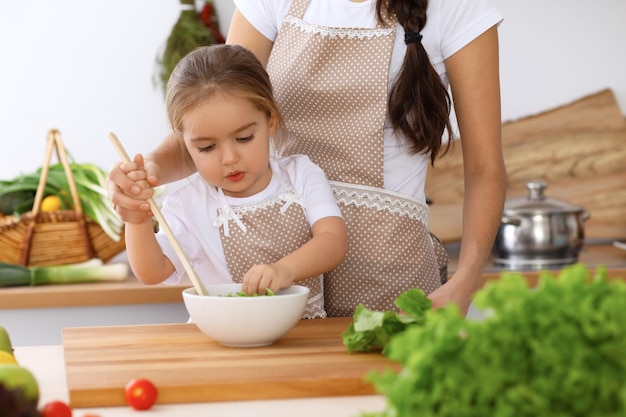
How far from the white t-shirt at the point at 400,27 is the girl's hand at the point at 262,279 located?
15.4 inches

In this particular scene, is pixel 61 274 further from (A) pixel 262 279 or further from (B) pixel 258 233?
(A) pixel 262 279

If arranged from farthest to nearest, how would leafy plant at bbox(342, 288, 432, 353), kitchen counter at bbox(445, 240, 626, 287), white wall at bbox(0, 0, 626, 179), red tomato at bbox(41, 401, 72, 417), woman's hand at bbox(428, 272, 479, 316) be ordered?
white wall at bbox(0, 0, 626, 179) < kitchen counter at bbox(445, 240, 626, 287) < woman's hand at bbox(428, 272, 479, 316) < leafy plant at bbox(342, 288, 432, 353) < red tomato at bbox(41, 401, 72, 417)

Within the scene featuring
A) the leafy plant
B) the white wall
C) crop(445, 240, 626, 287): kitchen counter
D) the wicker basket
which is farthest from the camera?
the white wall

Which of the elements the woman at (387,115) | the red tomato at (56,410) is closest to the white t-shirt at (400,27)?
the woman at (387,115)

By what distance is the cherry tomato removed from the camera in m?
0.96

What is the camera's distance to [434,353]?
1.86 feet

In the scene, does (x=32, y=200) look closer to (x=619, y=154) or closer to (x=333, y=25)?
(x=333, y=25)

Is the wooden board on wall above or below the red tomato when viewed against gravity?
above

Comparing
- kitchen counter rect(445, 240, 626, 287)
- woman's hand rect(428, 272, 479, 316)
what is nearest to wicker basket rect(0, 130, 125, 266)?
kitchen counter rect(445, 240, 626, 287)

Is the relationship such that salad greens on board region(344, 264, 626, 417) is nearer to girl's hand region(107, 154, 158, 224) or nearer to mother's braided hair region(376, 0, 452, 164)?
girl's hand region(107, 154, 158, 224)

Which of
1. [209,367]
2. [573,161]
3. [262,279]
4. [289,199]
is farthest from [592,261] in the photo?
[209,367]

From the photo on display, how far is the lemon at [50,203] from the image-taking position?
8.63ft

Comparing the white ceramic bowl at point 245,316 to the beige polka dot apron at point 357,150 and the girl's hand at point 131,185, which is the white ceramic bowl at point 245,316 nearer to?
the girl's hand at point 131,185

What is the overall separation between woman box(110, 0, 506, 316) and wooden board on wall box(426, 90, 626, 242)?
4.47 feet
